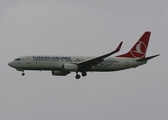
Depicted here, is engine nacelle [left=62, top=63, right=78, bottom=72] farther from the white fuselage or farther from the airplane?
the white fuselage

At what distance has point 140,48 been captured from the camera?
92188 millimetres

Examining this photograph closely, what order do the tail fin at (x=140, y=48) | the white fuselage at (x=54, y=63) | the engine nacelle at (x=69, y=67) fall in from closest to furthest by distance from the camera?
the white fuselage at (x=54, y=63) < the engine nacelle at (x=69, y=67) < the tail fin at (x=140, y=48)

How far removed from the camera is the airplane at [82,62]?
82.2m

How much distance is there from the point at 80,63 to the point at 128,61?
903 cm

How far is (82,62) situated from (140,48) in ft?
42.8

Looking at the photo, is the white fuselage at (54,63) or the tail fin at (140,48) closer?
the white fuselage at (54,63)

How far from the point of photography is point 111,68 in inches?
3442

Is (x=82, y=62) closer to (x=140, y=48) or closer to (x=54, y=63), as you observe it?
(x=54, y=63)

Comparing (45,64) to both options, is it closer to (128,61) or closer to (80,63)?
(80,63)

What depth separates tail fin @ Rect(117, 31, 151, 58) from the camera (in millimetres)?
90856

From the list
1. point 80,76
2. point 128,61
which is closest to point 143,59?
point 128,61

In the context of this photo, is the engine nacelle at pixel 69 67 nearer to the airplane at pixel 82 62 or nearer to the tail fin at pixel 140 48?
the airplane at pixel 82 62

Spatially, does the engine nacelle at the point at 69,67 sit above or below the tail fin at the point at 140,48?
below

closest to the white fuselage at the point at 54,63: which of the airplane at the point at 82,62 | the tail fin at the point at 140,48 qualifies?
the airplane at the point at 82,62
